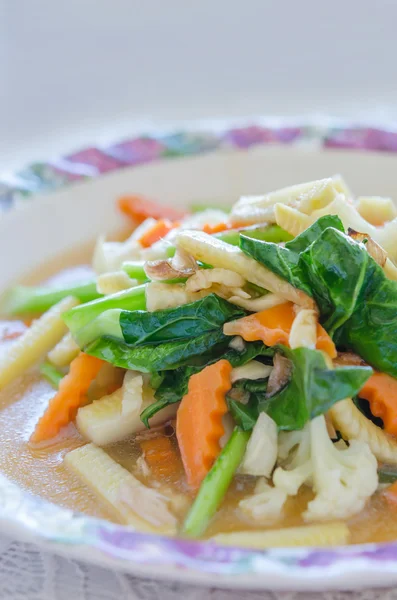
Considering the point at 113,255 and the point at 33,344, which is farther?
the point at 113,255

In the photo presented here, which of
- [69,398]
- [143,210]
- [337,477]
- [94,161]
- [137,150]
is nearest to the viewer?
[337,477]

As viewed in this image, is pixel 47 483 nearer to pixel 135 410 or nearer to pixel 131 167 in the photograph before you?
pixel 135 410

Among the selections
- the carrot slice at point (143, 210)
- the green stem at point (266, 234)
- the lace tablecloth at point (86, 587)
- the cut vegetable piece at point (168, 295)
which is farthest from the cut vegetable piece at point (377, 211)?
the lace tablecloth at point (86, 587)

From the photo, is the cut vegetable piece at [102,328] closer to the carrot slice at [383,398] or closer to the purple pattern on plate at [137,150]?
the carrot slice at [383,398]

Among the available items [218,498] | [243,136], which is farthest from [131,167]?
[218,498]

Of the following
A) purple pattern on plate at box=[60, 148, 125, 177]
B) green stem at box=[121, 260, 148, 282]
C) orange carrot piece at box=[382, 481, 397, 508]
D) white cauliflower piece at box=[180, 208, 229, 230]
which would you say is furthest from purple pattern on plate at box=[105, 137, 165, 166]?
orange carrot piece at box=[382, 481, 397, 508]

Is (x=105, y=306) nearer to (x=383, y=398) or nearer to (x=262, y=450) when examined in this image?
(x=262, y=450)

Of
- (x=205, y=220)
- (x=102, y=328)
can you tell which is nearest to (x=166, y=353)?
(x=102, y=328)
